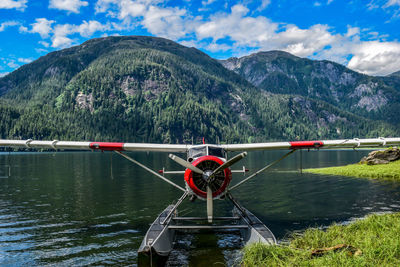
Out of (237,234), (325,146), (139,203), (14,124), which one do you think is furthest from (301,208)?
(14,124)

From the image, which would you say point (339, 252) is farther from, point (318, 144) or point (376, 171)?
point (376, 171)

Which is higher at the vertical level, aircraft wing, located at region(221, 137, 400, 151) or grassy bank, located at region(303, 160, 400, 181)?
aircraft wing, located at region(221, 137, 400, 151)

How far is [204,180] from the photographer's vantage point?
35.9 ft

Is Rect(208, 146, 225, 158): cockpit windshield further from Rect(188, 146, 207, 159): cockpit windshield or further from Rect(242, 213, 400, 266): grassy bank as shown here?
Rect(242, 213, 400, 266): grassy bank

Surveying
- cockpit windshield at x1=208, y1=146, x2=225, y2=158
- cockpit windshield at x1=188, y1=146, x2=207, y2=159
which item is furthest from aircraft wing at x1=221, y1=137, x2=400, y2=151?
cockpit windshield at x1=188, y1=146, x2=207, y2=159

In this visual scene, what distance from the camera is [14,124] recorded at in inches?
7308

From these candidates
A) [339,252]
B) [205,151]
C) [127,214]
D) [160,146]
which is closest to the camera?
[339,252]

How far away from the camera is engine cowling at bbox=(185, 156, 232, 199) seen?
1082 centimetres

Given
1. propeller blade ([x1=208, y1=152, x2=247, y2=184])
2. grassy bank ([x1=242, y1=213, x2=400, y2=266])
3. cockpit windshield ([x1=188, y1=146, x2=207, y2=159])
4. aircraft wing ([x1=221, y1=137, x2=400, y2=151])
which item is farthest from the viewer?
aircraft wing ([x1=221, y1=137, x2=400, y2=151])

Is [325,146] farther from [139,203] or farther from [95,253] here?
[139,203]

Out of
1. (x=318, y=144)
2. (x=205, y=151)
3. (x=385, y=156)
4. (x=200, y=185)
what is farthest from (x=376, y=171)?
(x=200, y=185)

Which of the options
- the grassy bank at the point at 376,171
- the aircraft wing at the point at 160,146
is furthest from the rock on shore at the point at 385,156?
the aircraft wing at the point at 160,146

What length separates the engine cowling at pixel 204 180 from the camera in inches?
426

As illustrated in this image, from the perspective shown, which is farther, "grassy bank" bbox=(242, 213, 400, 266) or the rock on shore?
the rock on shore
